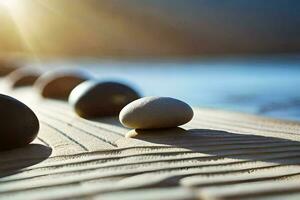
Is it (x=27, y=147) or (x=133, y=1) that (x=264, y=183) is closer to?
(x=27, y=147)

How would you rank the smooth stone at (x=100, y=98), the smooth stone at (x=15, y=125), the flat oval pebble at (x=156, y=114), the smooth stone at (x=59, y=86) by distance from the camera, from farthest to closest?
the smooth stone at (x=59, y=86), the smooth stone at (x=100, y=98), the flat oval pebble at (x=156, y=114), the smooth stone at (x=15, y=125)

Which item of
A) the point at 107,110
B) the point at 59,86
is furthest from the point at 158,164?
the point at 59,86

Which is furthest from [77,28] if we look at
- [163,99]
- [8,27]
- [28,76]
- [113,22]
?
[163,99]

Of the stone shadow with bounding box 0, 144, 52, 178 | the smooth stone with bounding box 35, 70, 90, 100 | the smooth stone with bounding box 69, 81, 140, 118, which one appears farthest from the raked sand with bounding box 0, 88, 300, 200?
the smooth stone with bounding box 35, 70, 90, 100

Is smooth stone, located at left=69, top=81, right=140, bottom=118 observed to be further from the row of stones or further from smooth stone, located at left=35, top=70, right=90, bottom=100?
smooth stone, located at left=35, top=70, right=90, bottom=100

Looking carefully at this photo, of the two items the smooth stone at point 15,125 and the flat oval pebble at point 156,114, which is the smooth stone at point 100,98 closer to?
the flat oval pebble at point 156,114

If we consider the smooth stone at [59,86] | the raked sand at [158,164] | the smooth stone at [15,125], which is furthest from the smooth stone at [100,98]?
the smooth stone at [59,86]

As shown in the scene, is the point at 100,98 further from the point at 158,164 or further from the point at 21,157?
the point at 158,164
